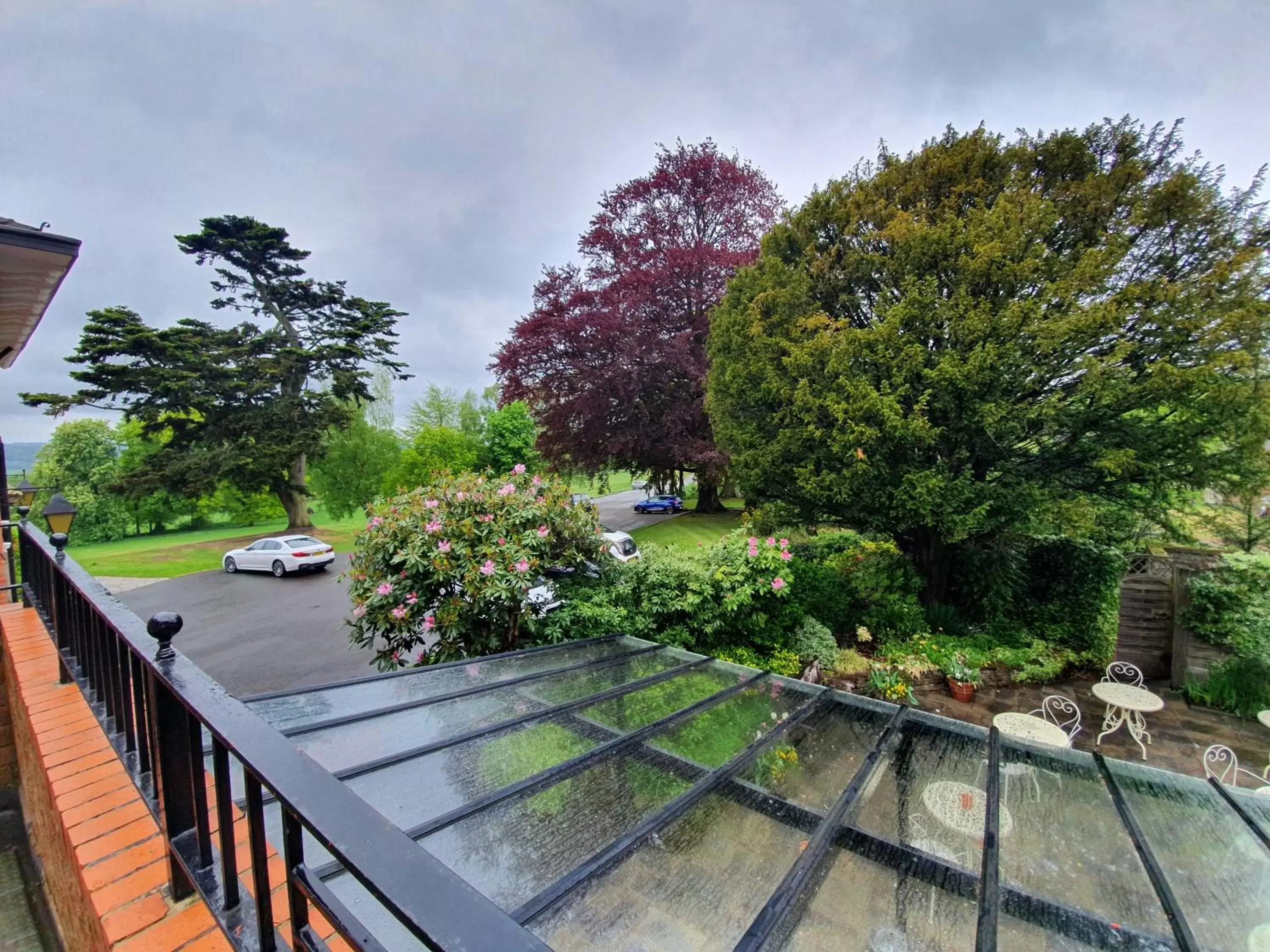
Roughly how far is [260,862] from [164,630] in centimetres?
59

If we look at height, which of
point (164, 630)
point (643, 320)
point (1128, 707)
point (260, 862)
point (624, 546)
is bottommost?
point (1128, 707)

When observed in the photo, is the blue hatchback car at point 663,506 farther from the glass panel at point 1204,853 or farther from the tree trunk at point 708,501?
the glass panel at point 1204,853

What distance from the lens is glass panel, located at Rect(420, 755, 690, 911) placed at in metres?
1.38

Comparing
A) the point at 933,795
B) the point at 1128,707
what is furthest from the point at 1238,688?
the point at 933,795

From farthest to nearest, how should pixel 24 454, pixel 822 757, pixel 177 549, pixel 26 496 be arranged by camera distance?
pixel 24 454 < pixel 177 549 < pixel 26 496 < pixel 822 757

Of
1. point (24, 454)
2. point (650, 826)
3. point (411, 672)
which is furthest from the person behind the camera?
point (24, 454)

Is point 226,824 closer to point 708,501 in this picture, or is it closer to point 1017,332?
point 1017,332

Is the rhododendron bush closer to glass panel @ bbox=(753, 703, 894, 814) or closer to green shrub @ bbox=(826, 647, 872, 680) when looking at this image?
glass panel @ bbox=(753, 703, 894, 814)

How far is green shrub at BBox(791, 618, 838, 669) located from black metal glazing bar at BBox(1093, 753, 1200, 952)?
13.1ft

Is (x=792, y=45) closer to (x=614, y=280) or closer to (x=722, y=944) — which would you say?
(x=614, y=280)

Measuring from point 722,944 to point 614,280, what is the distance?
50.1ft

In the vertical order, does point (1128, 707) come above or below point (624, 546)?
below

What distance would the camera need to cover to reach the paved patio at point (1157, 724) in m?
4.82

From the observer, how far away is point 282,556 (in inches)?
542
